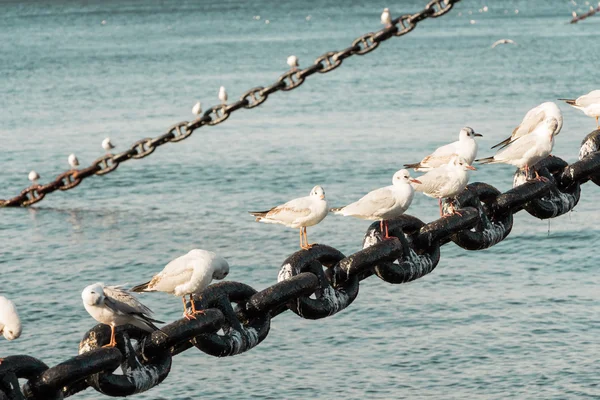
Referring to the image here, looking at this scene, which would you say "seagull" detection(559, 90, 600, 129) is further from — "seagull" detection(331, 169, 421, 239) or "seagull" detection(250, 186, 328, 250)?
"seagull" detection(250, 186, 328, 250)

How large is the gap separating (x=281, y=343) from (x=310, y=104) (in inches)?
1798

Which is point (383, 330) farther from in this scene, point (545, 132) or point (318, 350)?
point (545, 132)

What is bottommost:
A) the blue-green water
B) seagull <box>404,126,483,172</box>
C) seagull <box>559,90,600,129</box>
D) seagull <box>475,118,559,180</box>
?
the blue-green water

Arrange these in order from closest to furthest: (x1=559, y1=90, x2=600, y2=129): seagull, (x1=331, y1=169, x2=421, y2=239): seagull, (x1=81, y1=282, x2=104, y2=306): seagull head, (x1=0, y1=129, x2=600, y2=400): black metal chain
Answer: (x1=0, y1=129, x2=600, y2=400): black metal chain
(x1=81, y1=282, x2=104, y2=306): seagull head
(x1=331, y1=169, x2=421, y2=239): seagull
(x1=559, y1=90, x2=600, y2=129): seagull

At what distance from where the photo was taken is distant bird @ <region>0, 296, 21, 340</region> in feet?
22.9

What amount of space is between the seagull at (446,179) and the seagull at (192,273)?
7.02 feet

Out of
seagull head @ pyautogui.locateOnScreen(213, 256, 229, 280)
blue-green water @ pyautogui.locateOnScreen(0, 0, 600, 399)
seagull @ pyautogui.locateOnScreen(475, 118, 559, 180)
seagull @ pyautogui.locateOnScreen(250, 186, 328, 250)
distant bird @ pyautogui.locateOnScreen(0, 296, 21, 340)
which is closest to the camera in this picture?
distant bird @ pyautogui.locateOnScreen(0, 296, 21, 340)

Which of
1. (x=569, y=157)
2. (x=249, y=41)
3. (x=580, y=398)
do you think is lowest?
(x=580, y=398)

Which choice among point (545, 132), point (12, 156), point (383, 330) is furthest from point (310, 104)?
point (545, 132)

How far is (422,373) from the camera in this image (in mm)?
27750

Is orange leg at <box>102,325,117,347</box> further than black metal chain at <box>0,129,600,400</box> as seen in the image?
Yes

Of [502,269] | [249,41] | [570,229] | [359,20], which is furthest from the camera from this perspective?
[359,20]

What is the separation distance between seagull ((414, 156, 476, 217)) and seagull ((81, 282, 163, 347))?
130 inches

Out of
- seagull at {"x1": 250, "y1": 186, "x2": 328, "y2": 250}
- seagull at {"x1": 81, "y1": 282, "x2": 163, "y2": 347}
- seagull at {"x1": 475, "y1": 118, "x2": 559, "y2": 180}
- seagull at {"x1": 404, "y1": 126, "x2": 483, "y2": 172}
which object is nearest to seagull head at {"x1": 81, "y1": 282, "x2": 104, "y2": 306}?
seagull at {"x1": 81, "y1": 282, "x2": 163, "y2": 347}
